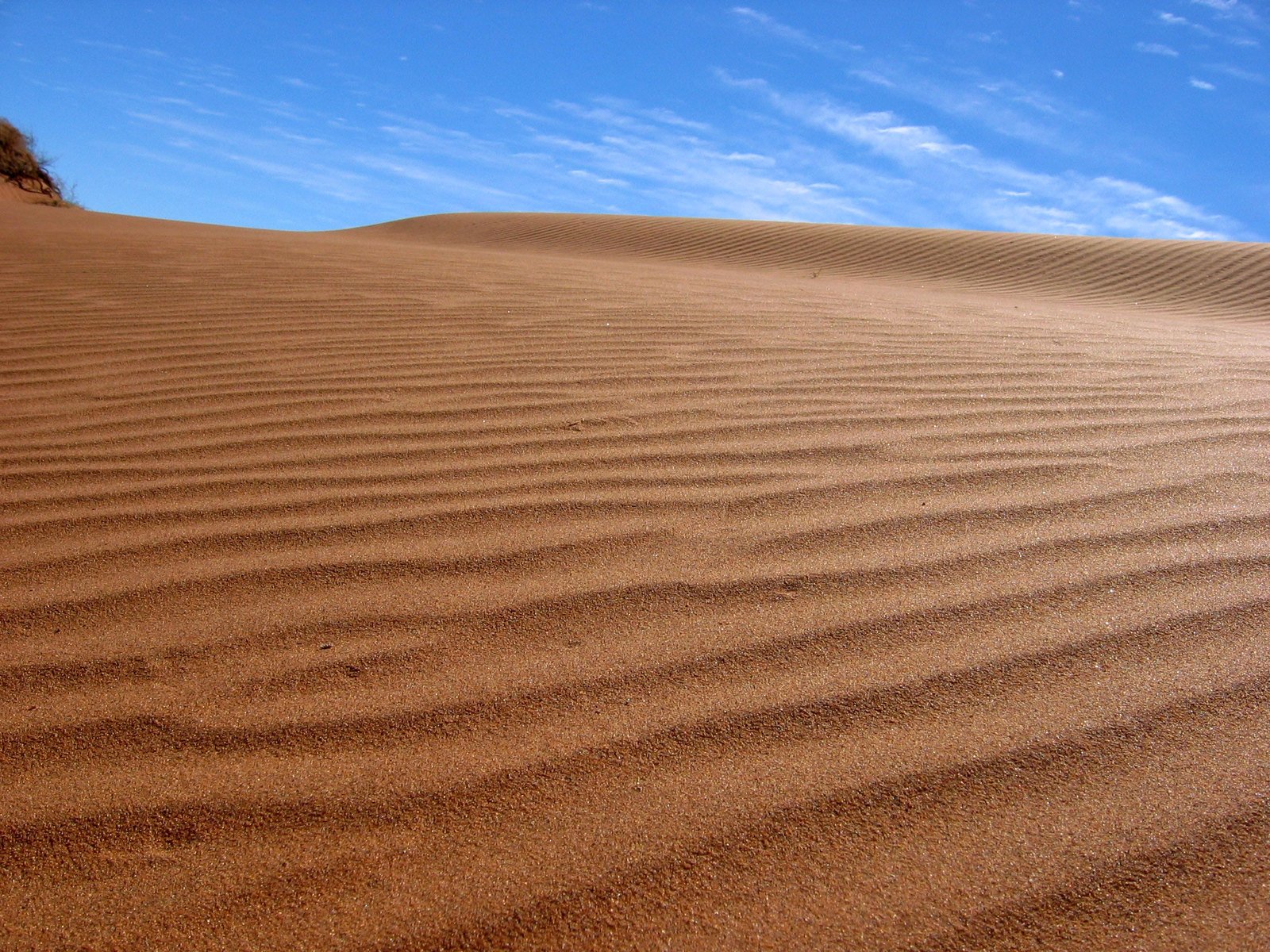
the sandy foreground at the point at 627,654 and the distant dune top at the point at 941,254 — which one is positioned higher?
the distant dune top at the point at 941,254

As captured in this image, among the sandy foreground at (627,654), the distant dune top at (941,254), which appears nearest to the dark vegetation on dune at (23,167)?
the distant dune top at (941,254)

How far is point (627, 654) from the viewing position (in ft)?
5.43

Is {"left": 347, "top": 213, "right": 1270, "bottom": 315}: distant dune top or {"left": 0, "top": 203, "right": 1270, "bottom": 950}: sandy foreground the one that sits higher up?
{"left": 347, "top": 213, "right": 1270, "bottom": 315}: distant dune top

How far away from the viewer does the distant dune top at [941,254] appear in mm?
11359

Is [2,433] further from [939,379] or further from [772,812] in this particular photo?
[939,379]

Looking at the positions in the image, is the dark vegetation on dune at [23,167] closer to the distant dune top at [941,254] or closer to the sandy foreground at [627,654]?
the distant dune top at [941,254]

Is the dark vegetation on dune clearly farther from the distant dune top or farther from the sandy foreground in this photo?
the sandy foreground

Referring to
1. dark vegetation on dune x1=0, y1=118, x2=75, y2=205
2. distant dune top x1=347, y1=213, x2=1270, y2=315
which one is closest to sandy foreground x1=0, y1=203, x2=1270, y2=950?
distant dune top x1=347, y1=213, x2=1270, y2=315

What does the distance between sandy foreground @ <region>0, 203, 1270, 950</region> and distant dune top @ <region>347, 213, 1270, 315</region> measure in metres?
8.88

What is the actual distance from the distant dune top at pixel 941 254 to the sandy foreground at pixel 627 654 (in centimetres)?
888

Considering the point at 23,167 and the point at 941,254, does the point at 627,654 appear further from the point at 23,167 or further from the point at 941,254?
the point at 23,167

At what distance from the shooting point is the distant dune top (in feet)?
37.3

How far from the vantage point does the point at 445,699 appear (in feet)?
5.00

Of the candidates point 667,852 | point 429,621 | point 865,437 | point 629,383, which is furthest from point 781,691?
point 629,383
